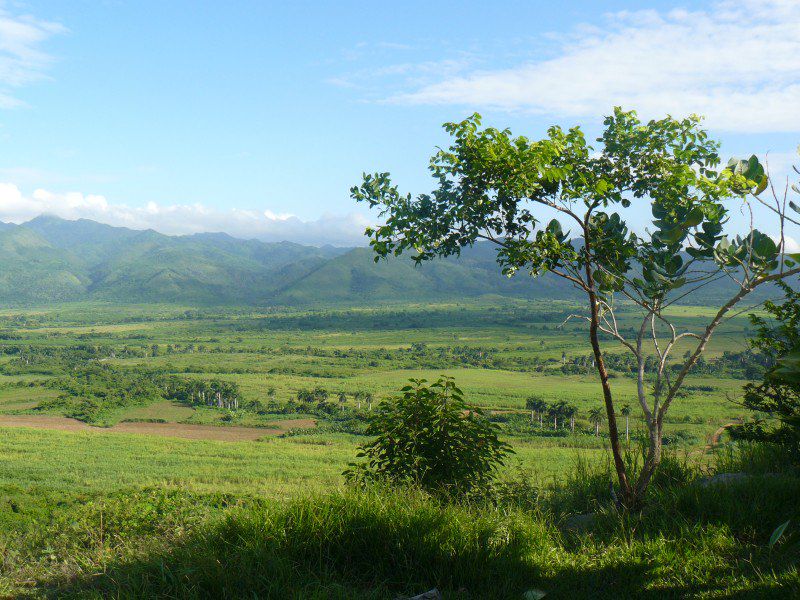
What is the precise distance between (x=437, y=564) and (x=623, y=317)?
178136mm

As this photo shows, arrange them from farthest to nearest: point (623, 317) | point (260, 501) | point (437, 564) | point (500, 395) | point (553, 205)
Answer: point (623, 317)
point (500, 395)
point (553, 205)
point (260, 501)
point (437, 564)

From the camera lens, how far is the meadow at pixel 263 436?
13.8ft

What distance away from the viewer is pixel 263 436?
72.8m

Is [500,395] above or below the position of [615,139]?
below

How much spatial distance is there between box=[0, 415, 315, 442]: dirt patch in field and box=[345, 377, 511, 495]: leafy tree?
6766 centimetres

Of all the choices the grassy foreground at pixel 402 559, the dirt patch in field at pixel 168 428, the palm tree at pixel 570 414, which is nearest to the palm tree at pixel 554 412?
the palm tree at pixel 570 414

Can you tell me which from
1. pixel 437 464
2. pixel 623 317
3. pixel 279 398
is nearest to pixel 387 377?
pixel 279 398

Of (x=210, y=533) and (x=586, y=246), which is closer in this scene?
(x=210, y=533)

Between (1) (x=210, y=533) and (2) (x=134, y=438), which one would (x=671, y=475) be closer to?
(1) (x=210, y=533)

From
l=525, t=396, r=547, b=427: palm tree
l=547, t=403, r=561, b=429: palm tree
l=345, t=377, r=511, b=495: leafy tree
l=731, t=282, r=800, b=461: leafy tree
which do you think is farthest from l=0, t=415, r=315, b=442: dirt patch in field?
l=731, t=282, r=800, b=461: leafy tree

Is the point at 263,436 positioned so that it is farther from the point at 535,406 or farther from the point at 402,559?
the point at 402,559

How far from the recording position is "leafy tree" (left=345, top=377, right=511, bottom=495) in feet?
21.6

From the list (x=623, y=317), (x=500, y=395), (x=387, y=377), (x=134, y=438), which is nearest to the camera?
(x=134, y=438)

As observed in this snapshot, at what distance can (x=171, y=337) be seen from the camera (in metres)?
176
